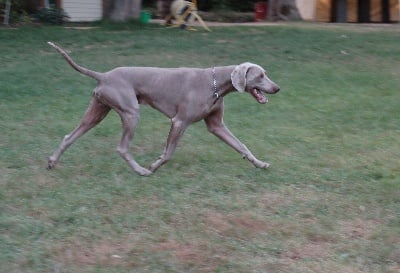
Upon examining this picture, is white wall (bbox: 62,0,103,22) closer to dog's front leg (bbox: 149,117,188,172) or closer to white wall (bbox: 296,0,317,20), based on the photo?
white wall (bbox: 296,0,317,20)

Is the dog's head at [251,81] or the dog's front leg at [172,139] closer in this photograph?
the dog's head at [251,81]

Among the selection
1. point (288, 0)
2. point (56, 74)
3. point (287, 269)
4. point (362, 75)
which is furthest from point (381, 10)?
point (287, 269)

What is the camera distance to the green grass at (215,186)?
4730mm

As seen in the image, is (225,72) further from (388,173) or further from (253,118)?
(253,118)

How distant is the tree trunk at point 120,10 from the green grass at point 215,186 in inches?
244

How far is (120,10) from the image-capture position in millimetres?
18562

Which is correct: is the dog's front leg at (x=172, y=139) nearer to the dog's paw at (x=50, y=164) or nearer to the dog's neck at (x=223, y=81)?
the dog's neck at (x=223, y=81)

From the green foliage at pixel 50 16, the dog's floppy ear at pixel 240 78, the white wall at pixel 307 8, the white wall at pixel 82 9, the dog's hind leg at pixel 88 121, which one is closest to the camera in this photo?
the dog's floppy ear at pixel 240 78

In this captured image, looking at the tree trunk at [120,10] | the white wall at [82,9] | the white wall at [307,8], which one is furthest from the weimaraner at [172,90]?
the white wall at [307,8]

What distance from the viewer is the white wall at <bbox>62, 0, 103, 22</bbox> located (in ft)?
69.5

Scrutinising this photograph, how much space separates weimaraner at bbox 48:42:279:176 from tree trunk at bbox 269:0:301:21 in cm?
1704

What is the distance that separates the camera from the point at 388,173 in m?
6.69

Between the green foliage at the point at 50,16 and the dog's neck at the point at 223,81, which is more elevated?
the dog's neck at the point at 223,81

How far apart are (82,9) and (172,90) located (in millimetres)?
15843
